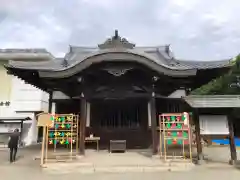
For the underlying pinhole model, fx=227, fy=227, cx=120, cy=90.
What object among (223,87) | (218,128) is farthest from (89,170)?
(223,87)

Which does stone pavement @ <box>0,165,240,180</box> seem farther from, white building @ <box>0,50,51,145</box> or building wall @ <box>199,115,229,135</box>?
white building @ <box>0,50,51,145</box>

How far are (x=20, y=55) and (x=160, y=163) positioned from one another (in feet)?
55.8

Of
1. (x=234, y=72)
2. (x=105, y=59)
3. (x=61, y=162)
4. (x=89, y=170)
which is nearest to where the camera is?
(x=89, y=170)

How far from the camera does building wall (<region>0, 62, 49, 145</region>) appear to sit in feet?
63.0

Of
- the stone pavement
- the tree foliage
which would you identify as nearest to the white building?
the stone pavement

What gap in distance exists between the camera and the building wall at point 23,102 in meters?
19.2

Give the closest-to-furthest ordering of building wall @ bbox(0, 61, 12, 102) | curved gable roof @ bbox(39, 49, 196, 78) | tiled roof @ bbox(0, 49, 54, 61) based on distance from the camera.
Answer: curved gable roof @ bbox(39, 49, 196, 78)
building wall @ bbox(0, 61, 12, 102)
tiled roof @ bbox(0, 49, 54, 61)

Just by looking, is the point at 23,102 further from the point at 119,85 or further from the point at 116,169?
the point at 116,169

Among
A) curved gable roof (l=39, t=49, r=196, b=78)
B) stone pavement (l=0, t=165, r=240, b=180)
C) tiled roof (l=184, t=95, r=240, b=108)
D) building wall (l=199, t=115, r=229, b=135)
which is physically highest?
curved gable roof (l=39, t=49, r=196, b=78)

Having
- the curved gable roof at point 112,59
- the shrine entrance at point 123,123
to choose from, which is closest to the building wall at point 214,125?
the curved gable roof at point 112,59

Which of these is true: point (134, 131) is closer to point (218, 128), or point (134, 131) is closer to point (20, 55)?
point (218, 128)

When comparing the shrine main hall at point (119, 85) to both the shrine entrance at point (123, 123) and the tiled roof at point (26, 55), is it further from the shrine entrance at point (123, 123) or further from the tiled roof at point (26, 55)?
the tiled roof at point (26, 55)

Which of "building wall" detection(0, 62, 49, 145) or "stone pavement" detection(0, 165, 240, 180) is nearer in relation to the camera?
"stone pavement" detection(0, 165, 240, 180)

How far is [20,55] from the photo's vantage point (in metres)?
20.5
